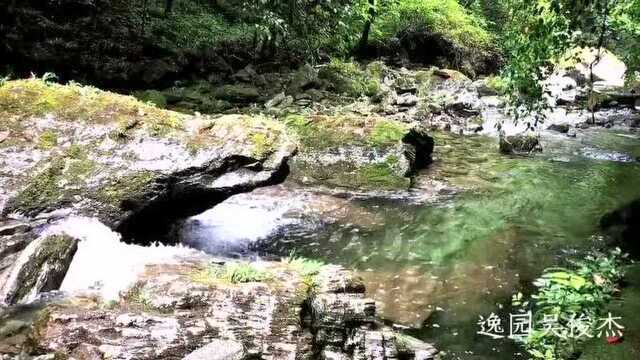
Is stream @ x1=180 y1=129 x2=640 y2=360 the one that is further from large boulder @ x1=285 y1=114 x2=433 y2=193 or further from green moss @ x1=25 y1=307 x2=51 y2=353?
green moss @ x1=25 y1=307 x2=51 y2=353

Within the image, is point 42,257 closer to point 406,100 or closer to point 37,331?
point 37,331

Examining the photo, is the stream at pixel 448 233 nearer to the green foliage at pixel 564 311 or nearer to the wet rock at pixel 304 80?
the green foliage at pixel 564 311

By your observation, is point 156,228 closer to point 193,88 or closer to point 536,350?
point 536,350

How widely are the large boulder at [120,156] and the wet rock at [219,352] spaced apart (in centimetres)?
334

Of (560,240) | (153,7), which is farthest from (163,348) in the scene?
(153,7)

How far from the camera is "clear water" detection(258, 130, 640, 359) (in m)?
7.24

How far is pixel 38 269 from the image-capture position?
6066 millimetres

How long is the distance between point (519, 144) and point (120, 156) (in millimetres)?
12137

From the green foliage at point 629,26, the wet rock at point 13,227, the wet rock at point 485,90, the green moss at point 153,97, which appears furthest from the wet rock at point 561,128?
the wet rock at point 13,227

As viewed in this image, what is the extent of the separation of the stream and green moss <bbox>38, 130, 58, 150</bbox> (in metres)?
2.43

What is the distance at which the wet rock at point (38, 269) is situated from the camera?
5.82m

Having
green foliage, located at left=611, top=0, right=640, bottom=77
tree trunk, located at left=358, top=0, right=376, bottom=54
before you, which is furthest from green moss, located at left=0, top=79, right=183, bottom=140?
tree trunk, located at left=358, top=0, right=376, bottom=54

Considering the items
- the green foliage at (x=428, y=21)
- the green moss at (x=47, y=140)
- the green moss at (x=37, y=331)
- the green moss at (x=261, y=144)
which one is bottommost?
the green moss at (x=37, y=331)

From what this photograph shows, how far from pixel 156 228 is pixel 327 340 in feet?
13.7
